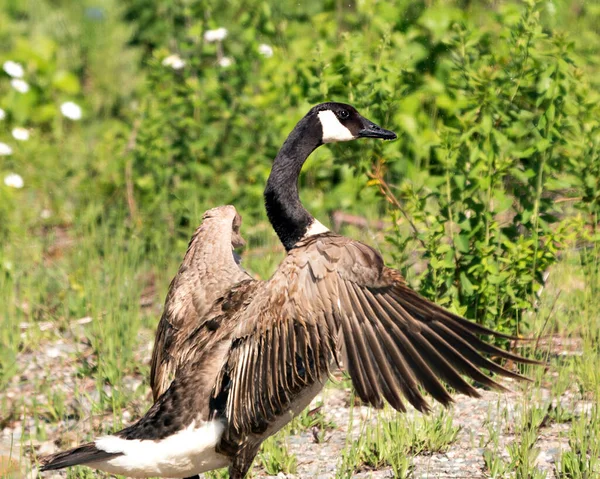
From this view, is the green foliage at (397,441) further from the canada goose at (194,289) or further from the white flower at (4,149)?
the white flower at (4,149)

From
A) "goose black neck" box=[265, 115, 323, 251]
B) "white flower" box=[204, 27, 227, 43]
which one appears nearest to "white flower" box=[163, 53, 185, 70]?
"white flower" box=[204, 27, 227, 43]

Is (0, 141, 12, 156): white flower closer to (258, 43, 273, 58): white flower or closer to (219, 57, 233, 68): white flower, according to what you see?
(219, 57, 233, 68): white flower

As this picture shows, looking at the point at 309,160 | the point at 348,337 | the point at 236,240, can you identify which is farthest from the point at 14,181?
the point at 348,337

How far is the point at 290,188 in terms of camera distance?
5.29 m

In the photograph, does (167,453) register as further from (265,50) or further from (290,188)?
(265,50)

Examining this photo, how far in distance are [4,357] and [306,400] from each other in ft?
8.02

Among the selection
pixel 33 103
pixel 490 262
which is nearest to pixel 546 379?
pixel 490 262

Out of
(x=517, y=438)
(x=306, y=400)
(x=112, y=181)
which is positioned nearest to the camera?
(x=306, y=400)

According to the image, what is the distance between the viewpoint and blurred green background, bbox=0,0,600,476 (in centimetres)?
572

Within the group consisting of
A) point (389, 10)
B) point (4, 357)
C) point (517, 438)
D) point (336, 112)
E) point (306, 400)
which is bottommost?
point (517, 438)

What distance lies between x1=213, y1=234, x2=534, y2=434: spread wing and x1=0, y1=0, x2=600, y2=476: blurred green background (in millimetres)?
1268

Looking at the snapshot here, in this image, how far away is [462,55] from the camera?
227 inches

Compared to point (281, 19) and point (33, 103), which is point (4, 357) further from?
point (33, 103)

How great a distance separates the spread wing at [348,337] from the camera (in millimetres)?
3910
